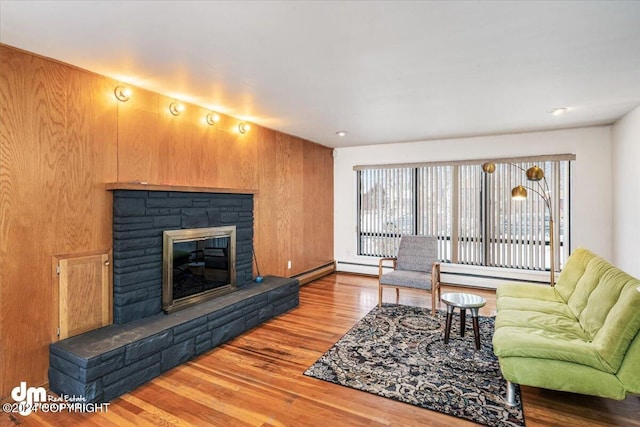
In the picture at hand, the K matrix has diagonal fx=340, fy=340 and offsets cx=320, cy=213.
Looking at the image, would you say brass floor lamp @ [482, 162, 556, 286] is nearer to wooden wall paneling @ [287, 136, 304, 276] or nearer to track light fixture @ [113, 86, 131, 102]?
wooden wall paneling @ [287, 136, 304, 276]

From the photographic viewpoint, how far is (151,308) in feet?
10.5

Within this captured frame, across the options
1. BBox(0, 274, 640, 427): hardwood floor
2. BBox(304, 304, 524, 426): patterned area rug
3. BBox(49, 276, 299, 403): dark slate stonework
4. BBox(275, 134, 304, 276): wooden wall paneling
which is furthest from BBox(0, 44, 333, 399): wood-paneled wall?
BBox(304, 304, 524, 426): patterned area rug

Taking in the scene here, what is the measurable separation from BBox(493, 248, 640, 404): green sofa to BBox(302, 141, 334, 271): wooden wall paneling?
3575 mm

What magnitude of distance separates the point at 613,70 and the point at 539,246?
3.07 m

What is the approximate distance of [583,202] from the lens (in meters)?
4.91

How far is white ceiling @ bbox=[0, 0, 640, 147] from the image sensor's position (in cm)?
192

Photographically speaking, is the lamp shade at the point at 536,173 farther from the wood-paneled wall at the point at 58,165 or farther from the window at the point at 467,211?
the wood-paneled wall at the point at 58,165

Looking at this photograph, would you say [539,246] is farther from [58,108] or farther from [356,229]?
[58,108]

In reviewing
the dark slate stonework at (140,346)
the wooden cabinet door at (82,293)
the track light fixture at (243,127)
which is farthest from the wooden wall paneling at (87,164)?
the track light fixture at (243,127)

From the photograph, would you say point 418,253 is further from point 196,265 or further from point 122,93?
point 122,93

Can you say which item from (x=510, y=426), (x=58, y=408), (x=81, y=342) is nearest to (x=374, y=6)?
(x=510, y=426)

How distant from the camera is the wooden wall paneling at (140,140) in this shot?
3.09m

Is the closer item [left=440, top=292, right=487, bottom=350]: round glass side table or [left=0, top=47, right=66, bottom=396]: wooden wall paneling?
[left=0, top=47, right=66, bottom=396]: wooden wall paneling

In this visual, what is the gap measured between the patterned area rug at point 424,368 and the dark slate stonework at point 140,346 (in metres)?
1.07
